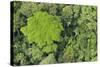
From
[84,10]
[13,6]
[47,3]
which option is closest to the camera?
[13,6]

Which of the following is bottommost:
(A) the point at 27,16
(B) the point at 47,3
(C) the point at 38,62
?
(C) the point at 38,62

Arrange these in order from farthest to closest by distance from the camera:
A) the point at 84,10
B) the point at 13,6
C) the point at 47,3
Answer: the point at 84,10 → the point at 47,3 → the point at 13,6

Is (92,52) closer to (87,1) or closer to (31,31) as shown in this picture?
(87,1)

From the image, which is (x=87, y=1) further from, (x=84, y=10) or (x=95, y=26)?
(x=95, y=26)

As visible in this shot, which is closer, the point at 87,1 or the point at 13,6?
the point at 13,6
